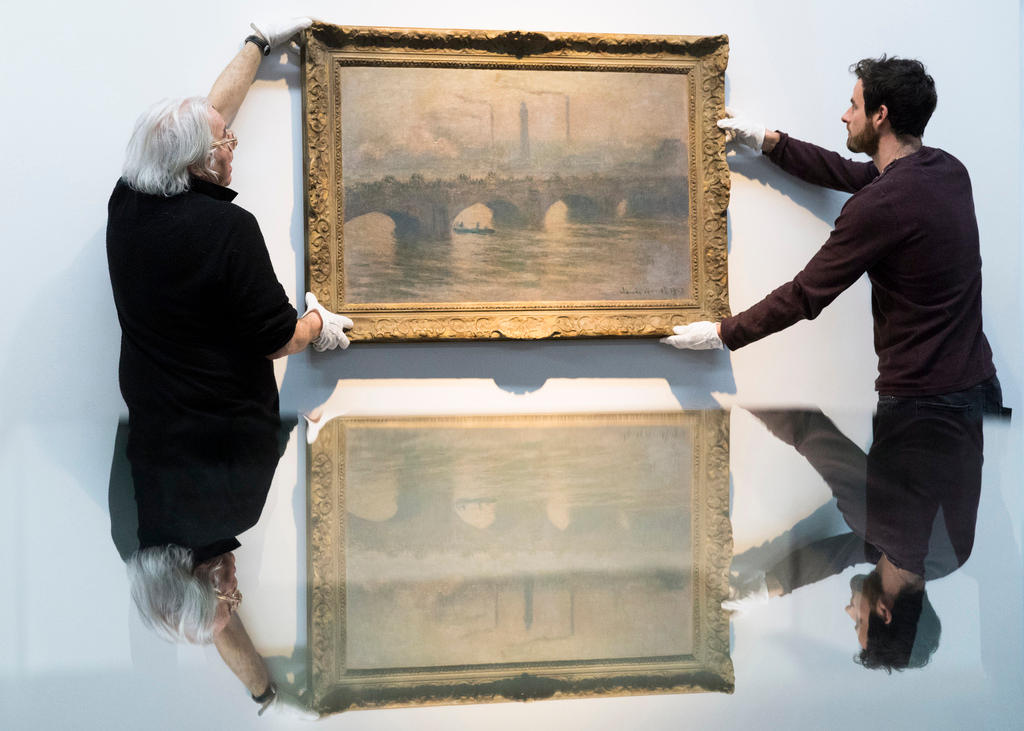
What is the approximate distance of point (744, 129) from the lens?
3.12 meters

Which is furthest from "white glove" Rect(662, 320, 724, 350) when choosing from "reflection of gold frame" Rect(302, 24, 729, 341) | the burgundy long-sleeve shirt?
the burgundy long-sleeve shirt

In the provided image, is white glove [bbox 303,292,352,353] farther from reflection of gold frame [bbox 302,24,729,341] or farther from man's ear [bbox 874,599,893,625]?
man's ear [bbox 874,599,893,625]

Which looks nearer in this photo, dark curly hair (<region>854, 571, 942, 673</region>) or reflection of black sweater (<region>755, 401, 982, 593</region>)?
dark curly hair (<region>854, 571, 942, 673</region>)

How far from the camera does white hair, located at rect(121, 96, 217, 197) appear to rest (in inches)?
99.7

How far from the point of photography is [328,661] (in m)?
0.83

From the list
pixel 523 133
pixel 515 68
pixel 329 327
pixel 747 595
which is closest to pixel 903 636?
pixel 747 595

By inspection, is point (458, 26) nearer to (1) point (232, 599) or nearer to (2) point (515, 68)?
(2) point (515, 68)

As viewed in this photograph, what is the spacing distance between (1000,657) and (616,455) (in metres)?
1.05

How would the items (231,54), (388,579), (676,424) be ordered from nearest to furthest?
(388,579)
(676,424)
(231,54)

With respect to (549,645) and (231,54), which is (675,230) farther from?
(549,645)

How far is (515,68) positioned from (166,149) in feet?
4.13

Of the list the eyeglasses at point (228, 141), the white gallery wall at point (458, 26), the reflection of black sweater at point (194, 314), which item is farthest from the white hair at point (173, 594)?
the eyeglasses at point (228, 141)

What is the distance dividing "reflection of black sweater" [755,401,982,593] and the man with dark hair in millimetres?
391

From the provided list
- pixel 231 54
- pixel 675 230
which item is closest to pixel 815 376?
pixel 675 230
